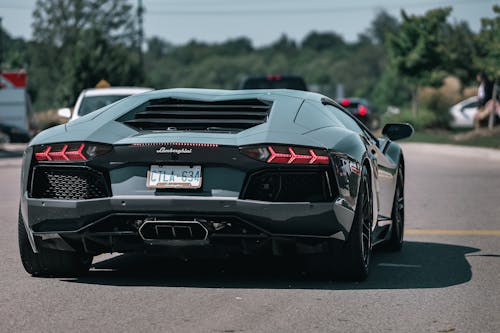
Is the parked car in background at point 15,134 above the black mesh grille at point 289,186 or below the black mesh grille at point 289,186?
below

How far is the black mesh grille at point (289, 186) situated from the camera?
24.6 ft

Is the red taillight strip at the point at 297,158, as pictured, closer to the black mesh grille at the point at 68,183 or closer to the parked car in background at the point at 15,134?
the black mesh grille at the point at 68,183

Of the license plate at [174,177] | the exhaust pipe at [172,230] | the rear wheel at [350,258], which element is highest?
the license plate at [174,177]

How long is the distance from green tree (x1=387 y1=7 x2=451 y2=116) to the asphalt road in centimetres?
4644

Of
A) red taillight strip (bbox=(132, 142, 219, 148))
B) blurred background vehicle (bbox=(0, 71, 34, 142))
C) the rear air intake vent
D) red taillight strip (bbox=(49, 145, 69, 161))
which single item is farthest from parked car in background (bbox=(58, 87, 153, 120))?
blurred background vehicle (bbox=(0, 71, 34, 142))

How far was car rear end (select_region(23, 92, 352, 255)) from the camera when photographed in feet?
24.5

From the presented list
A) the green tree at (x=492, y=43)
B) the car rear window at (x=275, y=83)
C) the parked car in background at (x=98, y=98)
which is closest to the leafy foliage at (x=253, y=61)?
the green tree at (x=492, y=43)

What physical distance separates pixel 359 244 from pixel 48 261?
2059 mm

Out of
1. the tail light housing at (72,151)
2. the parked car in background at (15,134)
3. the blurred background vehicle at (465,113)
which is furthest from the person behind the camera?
the blurred background vehicle at (465,113)

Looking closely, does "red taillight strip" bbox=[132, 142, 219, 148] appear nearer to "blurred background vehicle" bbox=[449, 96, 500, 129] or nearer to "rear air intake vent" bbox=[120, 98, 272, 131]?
"rear air intake vent" bbox=[120, 98, 272, 131]

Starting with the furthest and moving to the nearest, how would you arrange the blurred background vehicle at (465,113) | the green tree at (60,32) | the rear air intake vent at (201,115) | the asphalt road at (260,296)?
the green tree at (60,32) → the blurred background vehicle at (465,113) → the rear air intake vent at (201,115) → the asphalt road at (260,296)

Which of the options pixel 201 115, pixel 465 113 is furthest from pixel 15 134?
pixel 201 115

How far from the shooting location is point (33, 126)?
47.6 m

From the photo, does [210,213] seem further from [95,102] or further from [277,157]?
[95,102]
